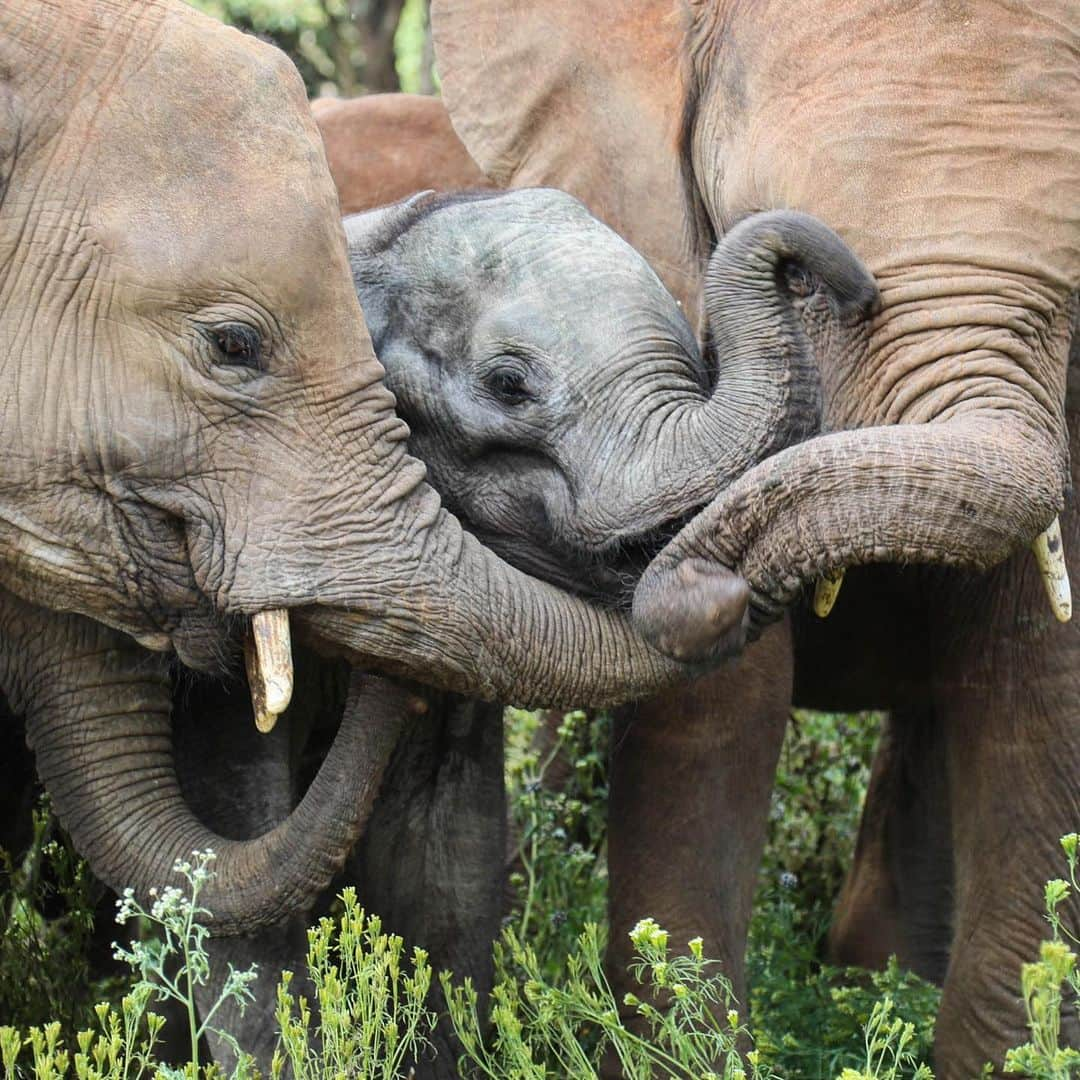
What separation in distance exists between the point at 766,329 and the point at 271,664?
3.83 feet

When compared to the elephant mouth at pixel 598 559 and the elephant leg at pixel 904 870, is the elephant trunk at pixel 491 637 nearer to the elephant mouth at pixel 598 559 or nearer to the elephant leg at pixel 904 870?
the elephant mouth at pixel 598 559

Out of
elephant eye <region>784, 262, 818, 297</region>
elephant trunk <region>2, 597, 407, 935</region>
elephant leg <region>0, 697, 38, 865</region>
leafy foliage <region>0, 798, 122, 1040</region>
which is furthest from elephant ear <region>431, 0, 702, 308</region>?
leafy foliage <region>0, 798, 122, 1040</region>

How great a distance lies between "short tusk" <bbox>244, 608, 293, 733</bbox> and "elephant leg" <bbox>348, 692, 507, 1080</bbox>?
902mm

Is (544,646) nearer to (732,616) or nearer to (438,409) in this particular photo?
(732,616)

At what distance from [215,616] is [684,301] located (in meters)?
1.56

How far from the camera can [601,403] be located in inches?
180

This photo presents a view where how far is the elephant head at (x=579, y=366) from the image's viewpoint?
4469 millimetres

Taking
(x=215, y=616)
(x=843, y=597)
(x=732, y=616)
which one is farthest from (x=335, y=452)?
(x=843, y=597)

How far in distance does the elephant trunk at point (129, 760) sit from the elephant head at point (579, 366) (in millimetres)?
529

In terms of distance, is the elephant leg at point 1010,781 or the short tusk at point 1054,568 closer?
the short tusk at point 1054,568

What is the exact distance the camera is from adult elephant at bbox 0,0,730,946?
164 inches

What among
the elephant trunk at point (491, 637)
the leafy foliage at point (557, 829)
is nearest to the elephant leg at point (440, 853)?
the leafy foliage at point (557, 829)

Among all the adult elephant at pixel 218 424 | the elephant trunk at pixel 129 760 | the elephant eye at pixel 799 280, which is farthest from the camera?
the elephant eye at pixel 799 280

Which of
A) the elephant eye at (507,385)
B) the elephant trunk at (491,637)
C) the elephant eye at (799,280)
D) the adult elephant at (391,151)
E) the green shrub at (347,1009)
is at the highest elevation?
the adult elephant at (391,151)
